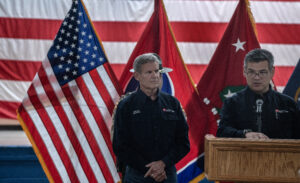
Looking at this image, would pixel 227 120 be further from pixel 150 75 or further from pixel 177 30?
pixel 177 30

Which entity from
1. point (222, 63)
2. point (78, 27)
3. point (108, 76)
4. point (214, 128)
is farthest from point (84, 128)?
point (222, 63)

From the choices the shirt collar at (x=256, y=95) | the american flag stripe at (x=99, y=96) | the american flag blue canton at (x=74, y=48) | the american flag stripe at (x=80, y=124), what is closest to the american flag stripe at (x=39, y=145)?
the american flag stripe at (x=80, y=124)

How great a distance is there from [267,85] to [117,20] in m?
2.31

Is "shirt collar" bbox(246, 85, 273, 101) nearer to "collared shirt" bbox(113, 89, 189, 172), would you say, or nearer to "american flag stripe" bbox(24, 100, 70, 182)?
"collared shirt" bbox(113, 89, 189, 172)

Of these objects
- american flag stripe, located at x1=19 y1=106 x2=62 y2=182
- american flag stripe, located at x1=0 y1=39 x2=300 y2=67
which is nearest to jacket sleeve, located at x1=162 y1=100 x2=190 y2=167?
american flag stripe, located at x1=19 y1=106 x2=62 y2=182

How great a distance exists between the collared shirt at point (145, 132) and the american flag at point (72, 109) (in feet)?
2.67

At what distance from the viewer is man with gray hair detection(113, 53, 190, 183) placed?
172 centimetres

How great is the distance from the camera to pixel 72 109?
2.54 metres

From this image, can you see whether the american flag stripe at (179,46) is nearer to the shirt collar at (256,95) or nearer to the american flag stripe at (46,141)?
the american flag stripe at (46,141)

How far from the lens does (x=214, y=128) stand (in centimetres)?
265

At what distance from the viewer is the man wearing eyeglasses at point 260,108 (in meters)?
1.58

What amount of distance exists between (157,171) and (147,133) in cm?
18

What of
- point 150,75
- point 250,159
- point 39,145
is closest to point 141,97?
point 150,75

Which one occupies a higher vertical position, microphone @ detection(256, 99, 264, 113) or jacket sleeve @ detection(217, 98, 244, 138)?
microphone @ detection(256, 99, 264, 113)
